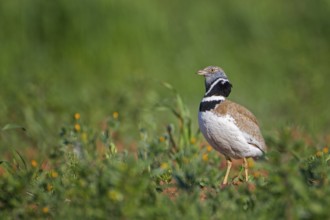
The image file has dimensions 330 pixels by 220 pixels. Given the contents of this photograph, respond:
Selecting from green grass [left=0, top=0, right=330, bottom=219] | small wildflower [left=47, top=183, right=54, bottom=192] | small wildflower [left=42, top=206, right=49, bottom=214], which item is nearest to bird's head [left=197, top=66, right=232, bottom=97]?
green grass [left=0, top=0, right=330, bottom=219]

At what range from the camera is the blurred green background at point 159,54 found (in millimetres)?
9227

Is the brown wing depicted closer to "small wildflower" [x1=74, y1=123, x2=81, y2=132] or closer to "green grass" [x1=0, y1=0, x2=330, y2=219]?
"green grass" [x1=0, y1=0, x2=330, y2=219]

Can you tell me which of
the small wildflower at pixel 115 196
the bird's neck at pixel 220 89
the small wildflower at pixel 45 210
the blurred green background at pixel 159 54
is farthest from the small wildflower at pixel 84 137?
the blurred green background at pixel 159 54

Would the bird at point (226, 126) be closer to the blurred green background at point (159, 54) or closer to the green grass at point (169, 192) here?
the green grass at point (169, 192)

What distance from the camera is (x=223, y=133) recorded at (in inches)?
230

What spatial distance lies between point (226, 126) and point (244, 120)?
24 centimetres

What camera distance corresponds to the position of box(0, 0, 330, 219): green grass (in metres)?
4.33

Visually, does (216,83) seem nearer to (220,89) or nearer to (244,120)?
(220,89)

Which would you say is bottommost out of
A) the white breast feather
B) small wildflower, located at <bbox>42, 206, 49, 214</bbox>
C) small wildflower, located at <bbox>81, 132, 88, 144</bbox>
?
small wildflower, located at <bbox>42, 206, 49, 214</bbox>

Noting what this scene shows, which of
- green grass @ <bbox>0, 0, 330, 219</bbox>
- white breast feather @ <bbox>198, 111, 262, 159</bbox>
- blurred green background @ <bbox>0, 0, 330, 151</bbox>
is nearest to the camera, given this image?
green grass @ <bbox>0, 0, 330, 219</bbox>

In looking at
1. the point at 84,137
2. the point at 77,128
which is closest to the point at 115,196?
the point at 84,137

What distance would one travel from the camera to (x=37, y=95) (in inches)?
339

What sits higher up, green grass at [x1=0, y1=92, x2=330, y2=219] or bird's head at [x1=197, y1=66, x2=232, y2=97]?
bird's head at [x1=197, y1=66, x2=232, y2=97]

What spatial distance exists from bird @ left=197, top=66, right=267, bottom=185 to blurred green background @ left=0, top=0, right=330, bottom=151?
2671 mm
